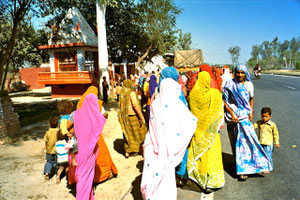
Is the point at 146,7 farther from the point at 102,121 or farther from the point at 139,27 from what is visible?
the point at 102,121

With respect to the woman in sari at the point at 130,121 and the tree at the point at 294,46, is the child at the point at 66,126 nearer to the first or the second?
the woman in sari at the point at 130,121

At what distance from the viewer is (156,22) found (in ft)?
68.9

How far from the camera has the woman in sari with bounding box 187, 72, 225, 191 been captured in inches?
123

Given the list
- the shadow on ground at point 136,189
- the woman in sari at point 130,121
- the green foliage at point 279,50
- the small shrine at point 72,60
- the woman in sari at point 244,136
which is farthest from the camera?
the green foliage at point 279,50

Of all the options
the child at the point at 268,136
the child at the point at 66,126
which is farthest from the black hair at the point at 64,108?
the child at the point at 268,136

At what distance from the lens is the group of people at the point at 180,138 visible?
8.93ft

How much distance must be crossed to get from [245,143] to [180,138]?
→ 1.59 m

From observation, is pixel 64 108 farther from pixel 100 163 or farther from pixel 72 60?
pixel 72 60

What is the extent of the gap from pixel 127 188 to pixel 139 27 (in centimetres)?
1901

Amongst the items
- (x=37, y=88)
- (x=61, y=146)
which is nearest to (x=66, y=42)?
(x=37, y=88)

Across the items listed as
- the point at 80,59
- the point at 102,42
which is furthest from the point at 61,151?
the point at 80,59

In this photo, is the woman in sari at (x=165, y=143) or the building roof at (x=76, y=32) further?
the building roof at (x=76, y=32)

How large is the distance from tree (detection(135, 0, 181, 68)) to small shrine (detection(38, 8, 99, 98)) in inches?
204

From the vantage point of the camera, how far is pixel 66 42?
16.8 meters
